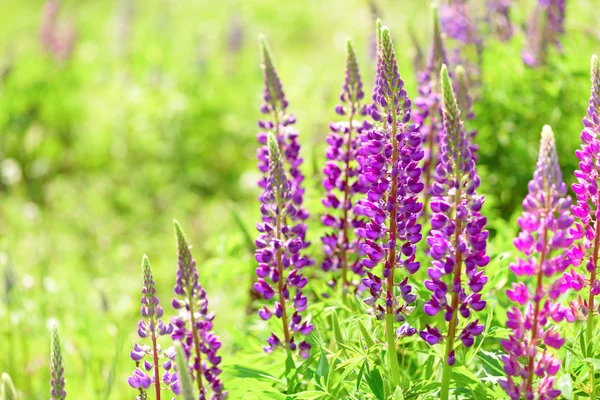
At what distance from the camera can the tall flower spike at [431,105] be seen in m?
3.26

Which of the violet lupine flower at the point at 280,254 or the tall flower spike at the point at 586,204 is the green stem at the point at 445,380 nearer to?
the tall flower spike at the point at 586,204

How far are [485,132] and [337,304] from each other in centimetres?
233

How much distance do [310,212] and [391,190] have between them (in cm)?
198

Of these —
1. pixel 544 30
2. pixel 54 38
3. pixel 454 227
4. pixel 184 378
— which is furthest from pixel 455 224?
pixel 54 38

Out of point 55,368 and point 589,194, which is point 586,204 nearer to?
point 589,194

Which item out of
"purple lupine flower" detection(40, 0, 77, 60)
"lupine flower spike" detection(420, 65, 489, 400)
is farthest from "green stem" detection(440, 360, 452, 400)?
"purple lupine flower" detection(40, 0, 77, 60)

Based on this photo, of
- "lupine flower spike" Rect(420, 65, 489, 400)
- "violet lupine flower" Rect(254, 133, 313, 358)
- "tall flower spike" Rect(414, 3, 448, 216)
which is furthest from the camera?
"tall flower spike" Rect(414, 3, 448, 216)

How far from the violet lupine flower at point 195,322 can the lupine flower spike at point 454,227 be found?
28.9 inches

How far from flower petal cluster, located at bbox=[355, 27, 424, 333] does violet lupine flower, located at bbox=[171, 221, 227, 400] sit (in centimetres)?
55

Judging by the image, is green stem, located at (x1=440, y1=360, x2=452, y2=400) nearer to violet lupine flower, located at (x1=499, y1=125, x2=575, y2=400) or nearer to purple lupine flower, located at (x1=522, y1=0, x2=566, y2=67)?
violet lupine flower, located at (x1=499, y1=125, x2=575, y2=400)

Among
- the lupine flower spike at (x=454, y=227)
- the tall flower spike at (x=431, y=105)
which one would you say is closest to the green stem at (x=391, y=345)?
the lupine flower spike at (x=454, y=227)

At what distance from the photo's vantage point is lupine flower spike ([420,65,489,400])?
1846 mm

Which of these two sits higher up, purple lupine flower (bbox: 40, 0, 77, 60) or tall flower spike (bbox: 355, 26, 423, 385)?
purple lupine flower (bbox: 40, 0, 77, 60)

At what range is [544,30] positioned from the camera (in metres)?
4.41
